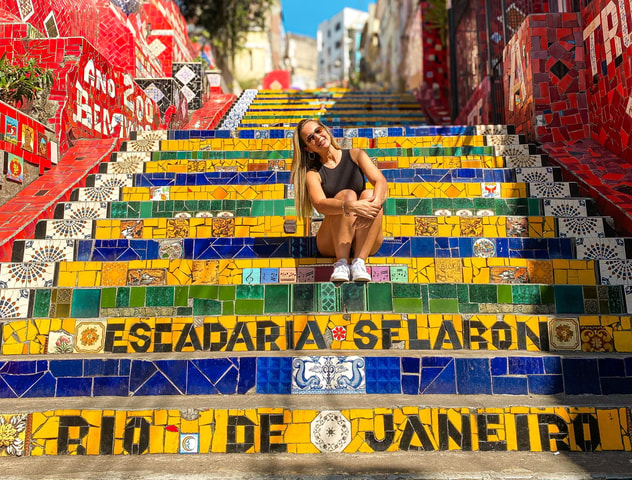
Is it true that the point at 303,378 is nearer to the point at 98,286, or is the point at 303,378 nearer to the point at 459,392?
the point at 459,392

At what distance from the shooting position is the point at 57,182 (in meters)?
4.24

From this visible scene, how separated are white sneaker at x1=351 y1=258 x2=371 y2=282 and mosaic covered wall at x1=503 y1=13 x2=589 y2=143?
3.02 metres

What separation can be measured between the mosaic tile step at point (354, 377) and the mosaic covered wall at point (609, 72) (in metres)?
2.60

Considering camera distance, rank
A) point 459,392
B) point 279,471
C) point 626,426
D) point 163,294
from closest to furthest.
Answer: point 279,471
point 626,426
point 459,392
point 163,294

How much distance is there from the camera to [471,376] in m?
2.48

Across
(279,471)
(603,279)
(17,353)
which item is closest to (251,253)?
(17,353)

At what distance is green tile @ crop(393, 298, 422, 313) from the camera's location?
296 cm

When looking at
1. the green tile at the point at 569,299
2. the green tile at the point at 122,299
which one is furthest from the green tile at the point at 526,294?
the green tile at the point at 122,299

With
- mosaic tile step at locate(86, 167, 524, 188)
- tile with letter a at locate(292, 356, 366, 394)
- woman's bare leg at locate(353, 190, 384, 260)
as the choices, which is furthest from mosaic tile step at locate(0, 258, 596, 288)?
mosaic tile step at locate(86, 167, 524, 188)

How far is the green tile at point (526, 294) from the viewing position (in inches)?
118

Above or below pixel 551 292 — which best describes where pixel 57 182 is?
above

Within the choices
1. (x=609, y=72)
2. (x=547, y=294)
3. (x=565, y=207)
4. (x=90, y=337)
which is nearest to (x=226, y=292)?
(x=90, y=337)

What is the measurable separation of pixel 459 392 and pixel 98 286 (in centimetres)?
214

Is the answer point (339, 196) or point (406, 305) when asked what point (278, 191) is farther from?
point (406, 305)
